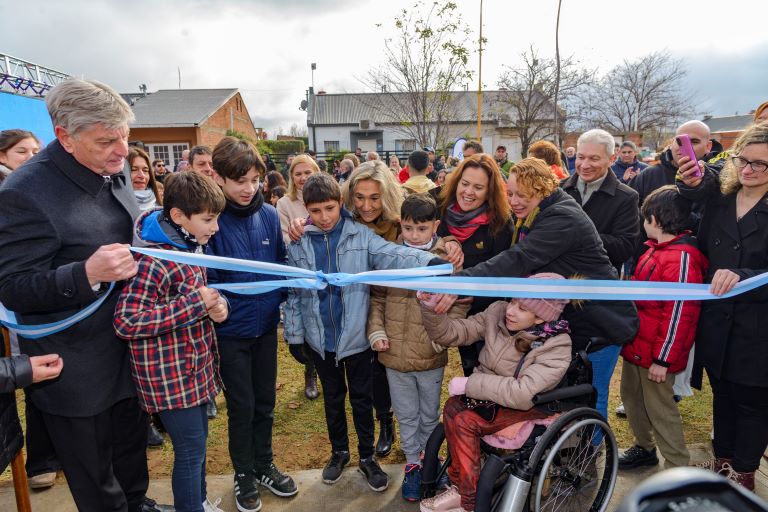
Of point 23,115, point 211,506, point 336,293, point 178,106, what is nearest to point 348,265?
point 336,293

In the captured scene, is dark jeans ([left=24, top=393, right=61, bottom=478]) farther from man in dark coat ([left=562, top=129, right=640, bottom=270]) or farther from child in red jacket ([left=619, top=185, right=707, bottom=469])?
man in dark coat ([left=562, top=129, right=640, bottom=270])

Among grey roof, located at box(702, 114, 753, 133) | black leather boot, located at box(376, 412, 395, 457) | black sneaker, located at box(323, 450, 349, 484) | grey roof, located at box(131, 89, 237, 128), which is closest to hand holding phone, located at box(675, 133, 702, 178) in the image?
black leather boot, located at box(376, 412, 395, 457)

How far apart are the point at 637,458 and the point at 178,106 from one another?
31960mm

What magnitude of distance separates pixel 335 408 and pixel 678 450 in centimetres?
229

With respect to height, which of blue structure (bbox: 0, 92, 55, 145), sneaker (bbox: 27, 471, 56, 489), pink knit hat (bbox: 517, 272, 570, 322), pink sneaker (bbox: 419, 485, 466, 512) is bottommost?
sneaker (bbox: 27, 471, 56, 489)

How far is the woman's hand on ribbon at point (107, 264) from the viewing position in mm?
2027

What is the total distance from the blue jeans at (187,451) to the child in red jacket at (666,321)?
2.77 metres

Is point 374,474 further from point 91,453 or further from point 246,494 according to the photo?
point 91,453

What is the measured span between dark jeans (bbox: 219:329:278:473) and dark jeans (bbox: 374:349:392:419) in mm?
831

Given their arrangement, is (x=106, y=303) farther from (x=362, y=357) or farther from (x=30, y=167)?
(x=362, y=357)

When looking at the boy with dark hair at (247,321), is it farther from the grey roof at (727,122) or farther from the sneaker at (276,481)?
the grey roof at (727,122)

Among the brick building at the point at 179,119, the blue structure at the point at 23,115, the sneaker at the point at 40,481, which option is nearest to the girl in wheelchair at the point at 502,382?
the sneaker at the point at 40,481

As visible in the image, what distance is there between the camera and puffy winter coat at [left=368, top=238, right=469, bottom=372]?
3.15 m

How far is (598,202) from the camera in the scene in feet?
12.7
